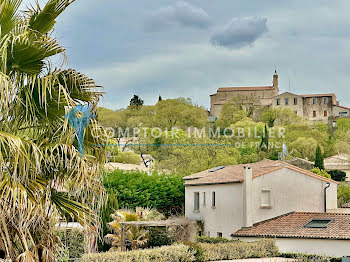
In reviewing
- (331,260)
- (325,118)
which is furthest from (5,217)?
(325,118)

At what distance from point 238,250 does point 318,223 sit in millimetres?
8595

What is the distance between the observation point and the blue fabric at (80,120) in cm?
980

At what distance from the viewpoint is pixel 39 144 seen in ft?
31.8

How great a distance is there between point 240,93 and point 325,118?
2168 cm

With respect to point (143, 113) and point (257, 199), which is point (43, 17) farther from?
point (143, 113)

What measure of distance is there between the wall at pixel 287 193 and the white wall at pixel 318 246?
4684 millimetres

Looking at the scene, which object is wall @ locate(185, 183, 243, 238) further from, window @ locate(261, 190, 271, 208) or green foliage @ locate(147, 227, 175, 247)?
green foliage @ locate(147, 227, 175, 247)

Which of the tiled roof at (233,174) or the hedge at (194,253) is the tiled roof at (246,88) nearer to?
the tiled roof at (233,174)

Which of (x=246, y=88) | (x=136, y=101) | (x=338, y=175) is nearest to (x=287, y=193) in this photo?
(x=338, y=175)

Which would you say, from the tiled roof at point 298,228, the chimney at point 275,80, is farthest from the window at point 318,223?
the chimney at point 275,80

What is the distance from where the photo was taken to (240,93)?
5846 inches

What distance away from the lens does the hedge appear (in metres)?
18.7

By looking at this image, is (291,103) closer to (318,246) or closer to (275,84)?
(275,84)

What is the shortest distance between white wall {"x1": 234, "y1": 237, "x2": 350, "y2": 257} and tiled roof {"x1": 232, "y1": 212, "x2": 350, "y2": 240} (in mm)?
219
